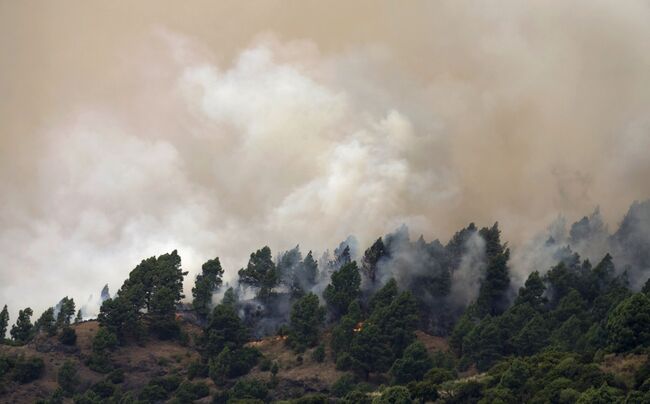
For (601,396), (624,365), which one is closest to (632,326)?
(624,365)

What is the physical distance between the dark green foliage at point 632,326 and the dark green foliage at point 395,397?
1434 inches

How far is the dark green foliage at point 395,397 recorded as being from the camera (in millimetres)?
193000

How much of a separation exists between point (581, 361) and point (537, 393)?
13.5m

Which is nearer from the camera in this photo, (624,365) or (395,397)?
(624,365)

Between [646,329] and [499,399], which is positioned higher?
[646,329]

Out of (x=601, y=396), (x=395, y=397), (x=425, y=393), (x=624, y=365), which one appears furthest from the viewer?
(x=395, y=397)

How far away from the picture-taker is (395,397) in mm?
195250

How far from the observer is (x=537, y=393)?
18050cm

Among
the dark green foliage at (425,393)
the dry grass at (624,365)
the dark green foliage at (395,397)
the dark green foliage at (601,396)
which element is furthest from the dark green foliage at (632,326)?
the dark green foliage at (395,397)

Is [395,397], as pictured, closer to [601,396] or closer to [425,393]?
[425,393]

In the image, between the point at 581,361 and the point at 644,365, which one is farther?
the point at 581,361

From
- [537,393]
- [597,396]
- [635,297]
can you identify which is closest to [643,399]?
[597,396]

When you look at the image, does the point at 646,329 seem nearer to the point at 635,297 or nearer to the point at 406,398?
the point at 635,297

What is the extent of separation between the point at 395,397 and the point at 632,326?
139ft
